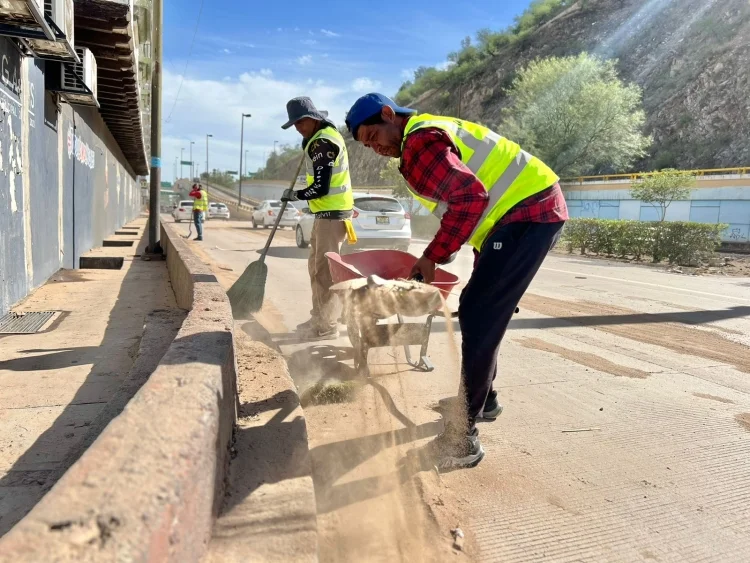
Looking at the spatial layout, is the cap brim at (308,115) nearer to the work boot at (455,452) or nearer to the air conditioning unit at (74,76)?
the work boot at (455,452)

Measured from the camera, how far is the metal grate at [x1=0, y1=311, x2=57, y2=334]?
4.75m

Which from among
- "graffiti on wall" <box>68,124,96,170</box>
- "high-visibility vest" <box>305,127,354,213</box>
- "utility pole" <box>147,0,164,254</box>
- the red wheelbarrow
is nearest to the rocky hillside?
"utility pole" <box>147,0,164,254</box>

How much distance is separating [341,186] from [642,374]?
289 centimetres

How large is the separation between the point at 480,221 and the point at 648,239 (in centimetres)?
1545

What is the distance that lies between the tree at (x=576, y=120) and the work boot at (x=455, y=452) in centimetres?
3794

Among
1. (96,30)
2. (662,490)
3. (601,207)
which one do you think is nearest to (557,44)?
(601,207)

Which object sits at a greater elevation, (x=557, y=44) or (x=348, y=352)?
(x=557, y=44)

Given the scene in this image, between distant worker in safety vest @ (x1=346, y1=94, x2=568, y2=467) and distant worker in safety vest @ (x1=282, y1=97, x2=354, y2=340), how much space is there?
2005 millimetres

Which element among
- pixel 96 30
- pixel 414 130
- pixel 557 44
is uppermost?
pixel 557 44

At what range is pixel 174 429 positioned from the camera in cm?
151

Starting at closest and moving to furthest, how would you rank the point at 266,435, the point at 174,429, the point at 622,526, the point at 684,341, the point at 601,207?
the point at 174,429 → the point at 622,526 → the point at 266,435 → the point at 684,341 → the point at 601,207

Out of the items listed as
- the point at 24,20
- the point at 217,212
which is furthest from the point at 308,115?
the point at 217,212

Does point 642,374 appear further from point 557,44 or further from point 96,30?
point 557,44

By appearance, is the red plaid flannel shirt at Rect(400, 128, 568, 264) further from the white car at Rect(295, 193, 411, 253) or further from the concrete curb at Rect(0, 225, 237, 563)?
the white car at Rect(295, 193, 411, 253)
